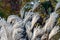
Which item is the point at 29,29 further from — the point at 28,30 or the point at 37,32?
the point at 37,32

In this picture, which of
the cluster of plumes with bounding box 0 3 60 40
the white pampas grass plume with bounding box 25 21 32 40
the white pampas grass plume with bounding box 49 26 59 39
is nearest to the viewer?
the white pampas grass plume with bounding box 49 26 59 39

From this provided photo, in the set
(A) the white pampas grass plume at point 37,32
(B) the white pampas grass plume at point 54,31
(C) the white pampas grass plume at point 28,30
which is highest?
(C) the white pampas grass plume at point 28,30

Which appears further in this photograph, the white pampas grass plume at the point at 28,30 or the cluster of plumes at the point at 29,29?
the white pampas grass plume at the point at 28,30

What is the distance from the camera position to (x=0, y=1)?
23.1 ft

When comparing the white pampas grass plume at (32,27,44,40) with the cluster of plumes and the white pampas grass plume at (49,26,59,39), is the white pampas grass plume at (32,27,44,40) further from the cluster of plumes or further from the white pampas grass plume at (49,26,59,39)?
the white pampas grass plume at (49,26,59,39)

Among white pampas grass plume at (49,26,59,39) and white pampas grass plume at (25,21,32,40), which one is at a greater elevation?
white pampas grass plume at (25,21,32,40)

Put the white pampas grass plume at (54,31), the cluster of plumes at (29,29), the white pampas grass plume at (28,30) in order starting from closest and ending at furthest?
1. the white pampas grass plume at (54,31)
2. the cluster of plumes at (29,29)
3. the white pampas grass plume at (28,30)

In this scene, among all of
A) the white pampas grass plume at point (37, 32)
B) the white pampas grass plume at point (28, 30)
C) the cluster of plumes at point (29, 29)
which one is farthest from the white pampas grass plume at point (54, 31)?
the white pampas grass plume at point (28, 30)

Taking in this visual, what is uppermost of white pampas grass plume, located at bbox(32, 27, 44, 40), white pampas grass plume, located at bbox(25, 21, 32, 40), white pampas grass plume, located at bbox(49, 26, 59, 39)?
white pampas grass plume, located at bbox(25, 21, 32, 40)

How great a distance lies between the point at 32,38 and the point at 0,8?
10.2 feet

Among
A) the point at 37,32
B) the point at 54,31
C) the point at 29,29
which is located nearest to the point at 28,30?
the point at 29,29

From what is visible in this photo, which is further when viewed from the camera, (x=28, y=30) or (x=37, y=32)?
(x=28, y=30)

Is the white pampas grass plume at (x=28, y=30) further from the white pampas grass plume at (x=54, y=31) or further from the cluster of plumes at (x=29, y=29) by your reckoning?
the white pampas grass plume at (x=54, y=31)

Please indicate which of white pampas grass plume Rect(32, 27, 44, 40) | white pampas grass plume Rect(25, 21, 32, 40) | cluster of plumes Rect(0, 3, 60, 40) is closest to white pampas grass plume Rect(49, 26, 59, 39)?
cluster of plumes Rect(0, 3, 60, 40)
